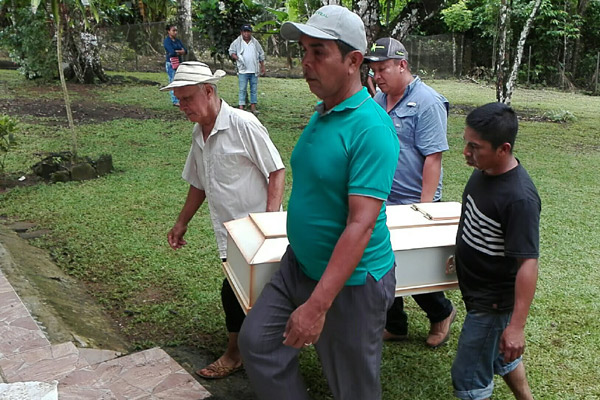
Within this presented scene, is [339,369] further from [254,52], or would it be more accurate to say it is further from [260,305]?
[254,52]

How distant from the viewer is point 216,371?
3.24 metres

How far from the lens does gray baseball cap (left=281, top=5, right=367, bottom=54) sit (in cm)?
198

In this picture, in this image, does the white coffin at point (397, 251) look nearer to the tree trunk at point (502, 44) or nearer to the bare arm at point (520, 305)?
the bare arm at point (520, 305)

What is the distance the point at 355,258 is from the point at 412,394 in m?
1.45

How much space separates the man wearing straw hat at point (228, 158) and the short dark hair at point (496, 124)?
1.04 meters

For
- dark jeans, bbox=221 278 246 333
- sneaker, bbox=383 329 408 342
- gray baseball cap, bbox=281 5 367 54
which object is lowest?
sneaker, bbox=383 329 408 342

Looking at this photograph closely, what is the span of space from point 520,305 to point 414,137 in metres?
1.38

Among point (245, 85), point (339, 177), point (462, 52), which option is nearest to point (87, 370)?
point (339, 177)

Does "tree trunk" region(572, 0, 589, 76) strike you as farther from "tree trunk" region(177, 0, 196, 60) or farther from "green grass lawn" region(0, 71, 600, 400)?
"tree trunk" region(177, 0, 196, 60)

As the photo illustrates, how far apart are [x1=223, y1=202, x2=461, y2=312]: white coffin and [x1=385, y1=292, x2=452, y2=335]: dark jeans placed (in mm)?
756

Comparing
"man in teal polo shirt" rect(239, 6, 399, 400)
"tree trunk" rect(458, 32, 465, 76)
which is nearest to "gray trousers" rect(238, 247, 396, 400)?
"man in teal polo shirt" rect(239, 6, 399, 400)

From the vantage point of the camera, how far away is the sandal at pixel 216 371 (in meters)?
3.22

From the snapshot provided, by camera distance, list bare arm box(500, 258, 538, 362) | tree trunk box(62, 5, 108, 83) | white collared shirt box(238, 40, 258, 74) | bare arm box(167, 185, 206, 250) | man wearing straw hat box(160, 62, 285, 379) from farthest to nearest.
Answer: tree trunk box(62, 5, 108, 83)
white collared shirt box(238, 40, 258, 74)
bare arm box(167, 185, 206, 250)
man wearing straw hat box(160, 62, 285, 379)
bare arm box(500, 258, 538, 362)

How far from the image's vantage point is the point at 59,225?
5.69 metres
